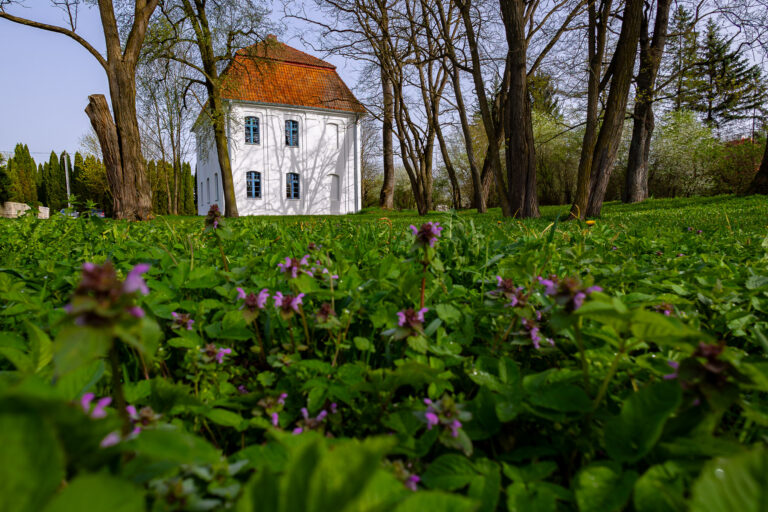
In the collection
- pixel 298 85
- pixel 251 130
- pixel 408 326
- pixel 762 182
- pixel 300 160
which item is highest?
pixel 298 85

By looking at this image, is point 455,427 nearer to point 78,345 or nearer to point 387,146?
point 78,345

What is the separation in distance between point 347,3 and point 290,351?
13717 mm

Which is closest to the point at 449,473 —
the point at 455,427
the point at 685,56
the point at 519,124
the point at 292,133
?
the point at 455,427

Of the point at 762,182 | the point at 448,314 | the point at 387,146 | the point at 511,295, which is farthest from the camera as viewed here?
the point at 387,146

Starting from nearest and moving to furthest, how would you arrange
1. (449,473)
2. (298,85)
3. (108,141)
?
(449,473), (108,141), (298,85)

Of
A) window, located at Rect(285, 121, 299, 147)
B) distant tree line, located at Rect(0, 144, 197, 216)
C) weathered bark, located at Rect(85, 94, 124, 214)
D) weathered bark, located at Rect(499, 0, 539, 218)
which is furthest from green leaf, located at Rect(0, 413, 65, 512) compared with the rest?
distant tree line, located at Rect(0, 144, 197, 216)

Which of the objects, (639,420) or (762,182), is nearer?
(639,420)

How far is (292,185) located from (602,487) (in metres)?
26.8

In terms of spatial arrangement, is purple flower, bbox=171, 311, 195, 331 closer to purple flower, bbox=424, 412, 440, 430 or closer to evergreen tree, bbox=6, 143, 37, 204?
purple flower, bbox=424, 412, 440, 430

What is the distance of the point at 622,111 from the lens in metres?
7.73

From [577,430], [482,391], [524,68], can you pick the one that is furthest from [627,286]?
[524,68]

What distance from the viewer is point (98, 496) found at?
350 millimetres

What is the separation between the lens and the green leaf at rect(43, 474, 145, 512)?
13.4 inches

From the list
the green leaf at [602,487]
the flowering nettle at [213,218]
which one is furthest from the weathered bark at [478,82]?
the green leaf at [602,487]
